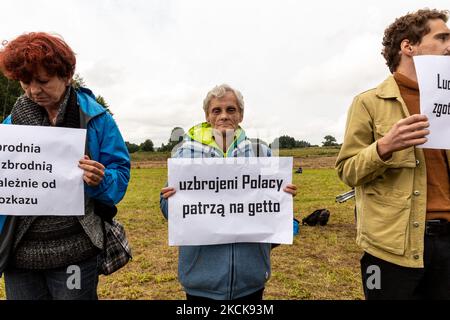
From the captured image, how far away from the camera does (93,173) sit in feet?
7.86

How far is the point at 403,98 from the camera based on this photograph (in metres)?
2.56

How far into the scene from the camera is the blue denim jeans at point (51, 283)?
94.0 inches

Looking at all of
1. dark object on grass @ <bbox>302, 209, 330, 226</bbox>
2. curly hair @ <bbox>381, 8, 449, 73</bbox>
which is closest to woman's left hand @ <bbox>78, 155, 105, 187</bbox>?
curly hair @ <bbox>381, 8, 449, 73</bbox>

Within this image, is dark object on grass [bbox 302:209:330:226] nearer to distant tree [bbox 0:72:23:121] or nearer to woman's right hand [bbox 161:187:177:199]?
woman's right hand [bbox 161:187:177:199]

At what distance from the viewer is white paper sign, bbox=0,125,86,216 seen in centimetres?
242

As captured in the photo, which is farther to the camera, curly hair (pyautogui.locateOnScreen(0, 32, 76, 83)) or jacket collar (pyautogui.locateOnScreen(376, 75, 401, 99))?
jacket collar (pyautogui.locateOnScreen(376, 75, 401, 99))

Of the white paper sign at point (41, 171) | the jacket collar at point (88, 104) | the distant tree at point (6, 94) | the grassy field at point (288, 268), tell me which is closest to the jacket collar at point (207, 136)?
the jacket collar at point (88, 104)

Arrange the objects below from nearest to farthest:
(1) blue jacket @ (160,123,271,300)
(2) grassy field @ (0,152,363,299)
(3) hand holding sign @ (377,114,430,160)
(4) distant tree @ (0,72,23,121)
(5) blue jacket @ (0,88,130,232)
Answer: (3) hand holding sign @ (377,114,430,160) < (5) blue jacket @ (0,88,130,232) < (1) blue jacket @ (160,123,271,300) < (2) grassy field @ (0,152,363,299) < (4) distant tree @ (0,72,23,121)

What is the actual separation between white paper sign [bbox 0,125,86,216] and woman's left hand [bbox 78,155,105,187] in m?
0.10

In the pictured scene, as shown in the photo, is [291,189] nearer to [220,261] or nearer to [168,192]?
[220,261]

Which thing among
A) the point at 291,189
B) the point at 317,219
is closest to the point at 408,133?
the point at 291,189

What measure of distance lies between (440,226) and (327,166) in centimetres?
4153

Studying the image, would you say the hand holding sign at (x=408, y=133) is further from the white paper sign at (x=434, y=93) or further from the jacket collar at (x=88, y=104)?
the jacket collar at (x=88, y=104)

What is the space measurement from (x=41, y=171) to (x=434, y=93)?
261cm
